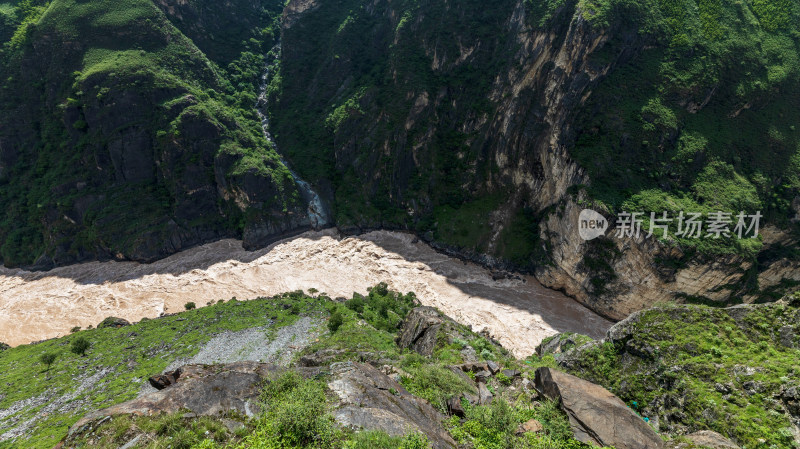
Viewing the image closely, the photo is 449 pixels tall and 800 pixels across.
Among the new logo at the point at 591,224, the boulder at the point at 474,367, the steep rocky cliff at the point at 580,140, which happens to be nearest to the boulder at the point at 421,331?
the boulder at the point at 474,367

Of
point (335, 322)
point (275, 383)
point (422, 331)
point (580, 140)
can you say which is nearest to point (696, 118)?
point (580, 140)

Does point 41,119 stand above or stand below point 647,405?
above

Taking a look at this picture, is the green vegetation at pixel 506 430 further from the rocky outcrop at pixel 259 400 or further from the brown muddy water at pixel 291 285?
the brown muddy water at pixel 291 285

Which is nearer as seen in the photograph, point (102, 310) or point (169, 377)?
point (169, 377)

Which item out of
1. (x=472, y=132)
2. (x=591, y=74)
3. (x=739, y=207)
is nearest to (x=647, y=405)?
(x=739, y=207)

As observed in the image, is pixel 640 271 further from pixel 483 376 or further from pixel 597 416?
pixel 597 416

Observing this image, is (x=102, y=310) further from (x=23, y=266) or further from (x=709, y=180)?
(x=709, y=180)

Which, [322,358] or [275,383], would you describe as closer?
[275,383]
